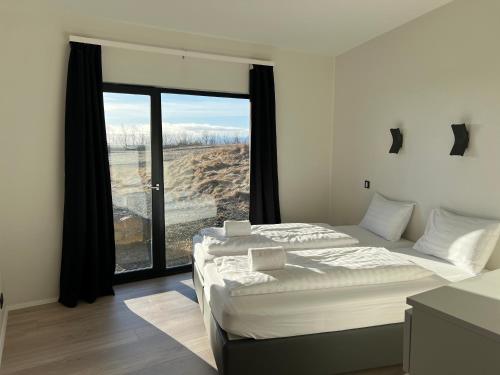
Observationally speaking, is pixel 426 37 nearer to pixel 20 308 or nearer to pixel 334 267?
pixel 334 267

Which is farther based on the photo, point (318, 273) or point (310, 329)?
point (318, 273)

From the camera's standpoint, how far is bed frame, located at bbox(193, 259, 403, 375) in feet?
6.31

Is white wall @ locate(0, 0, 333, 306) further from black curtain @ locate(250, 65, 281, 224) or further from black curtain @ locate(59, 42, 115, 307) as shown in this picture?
black curtain @ locate(250, 65, 281, 224)

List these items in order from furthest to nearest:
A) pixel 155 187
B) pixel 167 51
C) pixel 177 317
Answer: pixel 155 187, pixel 167 51, pixel 177 317

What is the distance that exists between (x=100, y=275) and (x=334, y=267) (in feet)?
7.80

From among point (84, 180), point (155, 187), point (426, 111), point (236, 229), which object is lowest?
point (236, 229)

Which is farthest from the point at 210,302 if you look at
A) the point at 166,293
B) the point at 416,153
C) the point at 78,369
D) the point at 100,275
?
the point at 416,153

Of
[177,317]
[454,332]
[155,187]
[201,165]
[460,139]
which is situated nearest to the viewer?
[454,332]

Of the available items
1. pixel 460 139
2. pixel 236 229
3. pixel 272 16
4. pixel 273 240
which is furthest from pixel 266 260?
pixel 272 16

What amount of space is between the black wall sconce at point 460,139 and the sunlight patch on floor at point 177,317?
8.37 feet

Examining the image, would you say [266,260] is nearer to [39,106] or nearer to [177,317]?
[177,317]

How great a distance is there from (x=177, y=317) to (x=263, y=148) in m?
2.19

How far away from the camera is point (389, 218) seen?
3412 millimetres

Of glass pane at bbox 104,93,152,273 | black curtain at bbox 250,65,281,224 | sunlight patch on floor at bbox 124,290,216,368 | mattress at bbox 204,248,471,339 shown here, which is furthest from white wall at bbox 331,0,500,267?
glass pane at bbox 104,93,152,273
